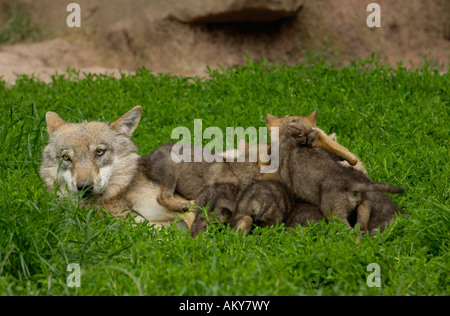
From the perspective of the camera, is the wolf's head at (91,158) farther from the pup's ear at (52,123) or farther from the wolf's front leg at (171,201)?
the wolf's front leg at (171,201)

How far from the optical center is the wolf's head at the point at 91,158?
21.1ft

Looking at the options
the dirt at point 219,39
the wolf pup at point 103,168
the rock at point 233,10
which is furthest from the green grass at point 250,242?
the dirt at point 219,39

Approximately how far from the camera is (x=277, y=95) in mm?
10297

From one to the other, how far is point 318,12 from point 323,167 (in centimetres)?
736

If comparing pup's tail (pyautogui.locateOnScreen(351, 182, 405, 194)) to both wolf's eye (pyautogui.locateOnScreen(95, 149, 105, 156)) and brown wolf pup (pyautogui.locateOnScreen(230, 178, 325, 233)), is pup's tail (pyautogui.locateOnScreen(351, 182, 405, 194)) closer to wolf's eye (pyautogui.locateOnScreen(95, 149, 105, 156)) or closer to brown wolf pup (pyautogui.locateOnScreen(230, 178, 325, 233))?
brown wolf pup (pyautogui.locateOnScreen(230, 178, 325, 233))

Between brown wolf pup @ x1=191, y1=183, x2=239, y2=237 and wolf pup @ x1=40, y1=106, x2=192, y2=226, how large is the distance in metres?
0.34

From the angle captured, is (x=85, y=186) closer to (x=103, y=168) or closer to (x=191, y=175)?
(x=103, y=168)

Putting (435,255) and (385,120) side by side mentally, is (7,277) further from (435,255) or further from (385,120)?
(385,120)

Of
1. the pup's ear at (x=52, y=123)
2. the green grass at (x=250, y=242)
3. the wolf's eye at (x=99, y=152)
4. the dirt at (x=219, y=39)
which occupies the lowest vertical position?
the green grass at (x=250, y=242)

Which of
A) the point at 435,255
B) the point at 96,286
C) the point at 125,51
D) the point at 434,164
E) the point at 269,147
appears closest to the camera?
the point at 96,286

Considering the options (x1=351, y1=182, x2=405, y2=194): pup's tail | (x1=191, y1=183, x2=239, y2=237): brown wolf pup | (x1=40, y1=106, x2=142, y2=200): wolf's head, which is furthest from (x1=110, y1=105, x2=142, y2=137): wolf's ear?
(x1=351, y1=182, x2=405, y2=194): pup's tail

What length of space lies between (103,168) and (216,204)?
3.74 ft

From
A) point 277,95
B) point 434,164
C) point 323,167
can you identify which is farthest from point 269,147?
point 277,95

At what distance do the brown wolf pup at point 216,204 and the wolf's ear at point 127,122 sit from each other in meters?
1.10
